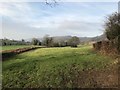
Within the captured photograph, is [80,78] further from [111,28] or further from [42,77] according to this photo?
[111,28]

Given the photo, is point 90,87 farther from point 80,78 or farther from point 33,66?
point 33,66

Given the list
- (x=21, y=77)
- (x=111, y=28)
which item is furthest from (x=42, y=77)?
(x=111, y=28)

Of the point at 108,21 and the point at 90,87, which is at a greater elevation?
the point at 108,21

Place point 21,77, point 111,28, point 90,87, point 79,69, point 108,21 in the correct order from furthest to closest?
1. point 108,21
2. point 111,28
3. point 79,69
4. point 21,77
5. point 90,87

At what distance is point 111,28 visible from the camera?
3775 cm

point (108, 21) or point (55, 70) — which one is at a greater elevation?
point (108, 21)

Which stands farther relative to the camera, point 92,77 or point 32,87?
point 92,77

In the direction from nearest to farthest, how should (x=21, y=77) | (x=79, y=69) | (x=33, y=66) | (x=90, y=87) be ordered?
(x=90, y=87) → (x=21, y=77) → (x=79, y=69) → (x=33, y=66)

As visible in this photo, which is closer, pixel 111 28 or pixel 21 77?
pixel 21 77

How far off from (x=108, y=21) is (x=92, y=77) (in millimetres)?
24102

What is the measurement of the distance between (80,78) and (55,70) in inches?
124

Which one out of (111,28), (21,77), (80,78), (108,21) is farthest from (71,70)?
(108,21)

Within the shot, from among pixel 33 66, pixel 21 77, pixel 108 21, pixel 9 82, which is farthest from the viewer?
pixel 108 21

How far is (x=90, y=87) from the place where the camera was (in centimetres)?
1695
